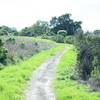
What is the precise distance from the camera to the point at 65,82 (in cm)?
2858

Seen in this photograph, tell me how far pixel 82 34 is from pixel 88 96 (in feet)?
62.9

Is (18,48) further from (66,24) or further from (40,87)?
(66,24)

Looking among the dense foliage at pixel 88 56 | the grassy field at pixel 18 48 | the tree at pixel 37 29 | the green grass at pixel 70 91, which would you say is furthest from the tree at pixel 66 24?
the green grass at pixel 70 91

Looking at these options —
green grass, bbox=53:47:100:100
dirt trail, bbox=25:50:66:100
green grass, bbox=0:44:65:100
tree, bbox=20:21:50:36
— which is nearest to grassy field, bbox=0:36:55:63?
green grass, bbox=0:44:65:100

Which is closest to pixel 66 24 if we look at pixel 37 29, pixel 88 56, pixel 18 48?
pixel 37 29

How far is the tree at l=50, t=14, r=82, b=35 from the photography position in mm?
121938

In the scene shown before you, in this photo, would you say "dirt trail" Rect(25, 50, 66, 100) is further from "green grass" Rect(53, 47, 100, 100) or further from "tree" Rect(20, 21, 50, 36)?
"tree" Rect(20, 21, 50, 36)

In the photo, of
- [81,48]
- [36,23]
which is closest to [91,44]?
[81,48]

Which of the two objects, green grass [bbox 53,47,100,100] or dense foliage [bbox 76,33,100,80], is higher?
→ dense foliage [bbox 76,33,100,80]

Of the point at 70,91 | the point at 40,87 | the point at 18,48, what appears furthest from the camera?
the point at 18,48

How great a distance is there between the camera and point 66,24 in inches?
4850

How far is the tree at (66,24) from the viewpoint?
121938 millimetres

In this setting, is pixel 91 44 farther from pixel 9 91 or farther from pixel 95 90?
pixel 9 91

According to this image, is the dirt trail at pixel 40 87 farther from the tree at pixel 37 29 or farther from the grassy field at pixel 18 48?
the tree at pixel 37 29
